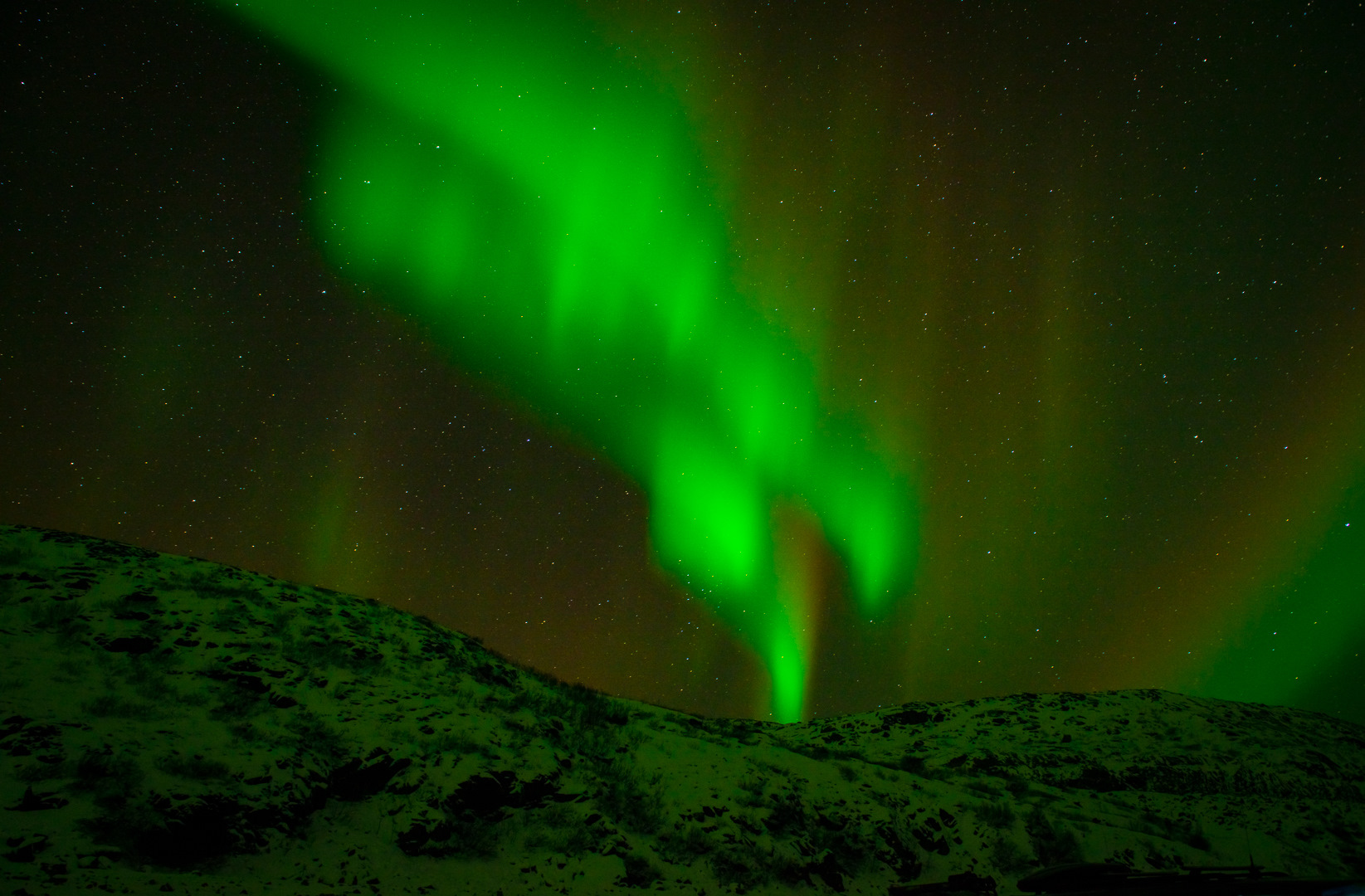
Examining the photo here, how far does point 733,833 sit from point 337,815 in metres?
5.94

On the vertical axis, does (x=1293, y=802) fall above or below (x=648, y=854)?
above

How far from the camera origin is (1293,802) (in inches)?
770

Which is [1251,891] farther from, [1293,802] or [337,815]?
[1293,802]

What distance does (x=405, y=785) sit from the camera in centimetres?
1011

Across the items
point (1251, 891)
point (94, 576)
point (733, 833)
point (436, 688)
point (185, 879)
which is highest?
point (94, 576)

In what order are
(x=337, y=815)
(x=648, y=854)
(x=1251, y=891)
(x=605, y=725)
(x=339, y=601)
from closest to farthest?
(x=1251, y=891) < (x=337, y=815) < (x=648, y=854) < (x=605, y=725) < (x=339, y=601)

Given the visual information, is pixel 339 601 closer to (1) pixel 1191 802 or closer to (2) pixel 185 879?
(2) pixel 185 879

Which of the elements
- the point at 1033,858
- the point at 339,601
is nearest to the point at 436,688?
the point at 339,601

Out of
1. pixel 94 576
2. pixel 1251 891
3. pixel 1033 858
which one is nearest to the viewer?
pixel 1251 891

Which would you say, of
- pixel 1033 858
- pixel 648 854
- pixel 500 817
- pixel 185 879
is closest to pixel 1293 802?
pixel 1033 858

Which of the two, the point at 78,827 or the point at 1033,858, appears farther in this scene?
the point at 1033,858

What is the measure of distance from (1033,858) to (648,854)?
7414 mm

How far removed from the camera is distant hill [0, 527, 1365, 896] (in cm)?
793

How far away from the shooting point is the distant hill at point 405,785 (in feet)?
26.0
